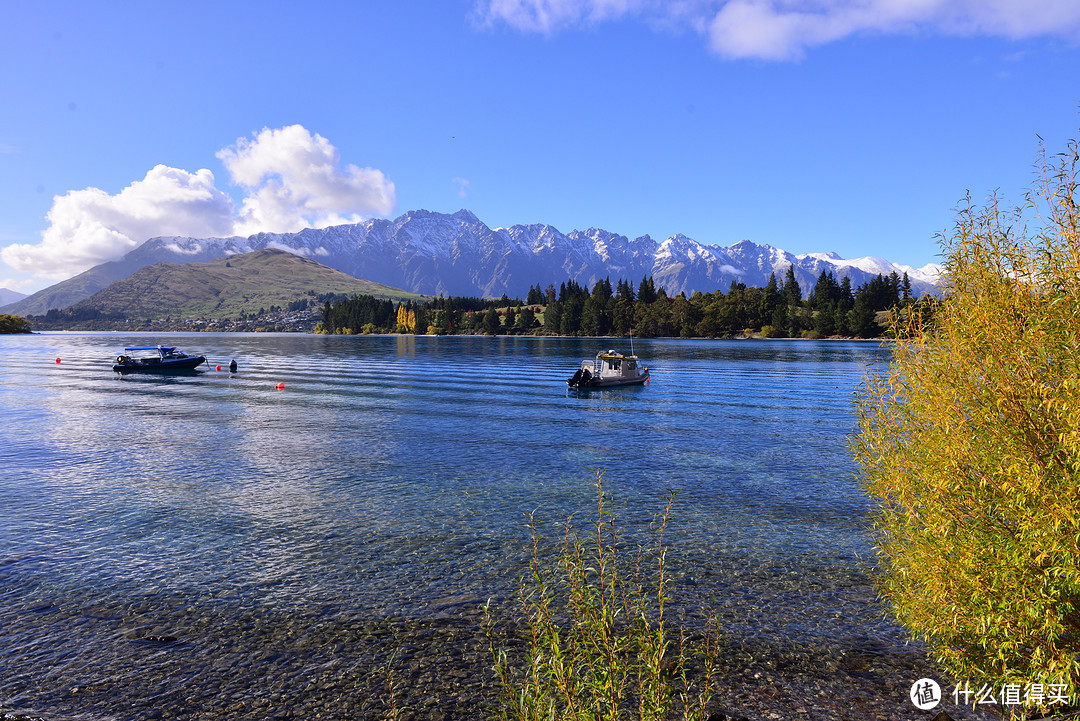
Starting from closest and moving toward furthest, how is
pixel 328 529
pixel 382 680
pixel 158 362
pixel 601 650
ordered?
pixel 601 650, pixel 382 680, pixel 328 529, pixel 158 362

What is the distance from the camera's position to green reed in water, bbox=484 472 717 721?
6.70 metres

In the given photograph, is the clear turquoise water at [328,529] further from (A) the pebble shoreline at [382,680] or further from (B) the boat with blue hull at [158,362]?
(B) the boat with blue hull at [158,362]

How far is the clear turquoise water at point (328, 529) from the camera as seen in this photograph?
40.1ft

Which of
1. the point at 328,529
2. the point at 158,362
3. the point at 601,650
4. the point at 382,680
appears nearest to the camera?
the point at 601,650

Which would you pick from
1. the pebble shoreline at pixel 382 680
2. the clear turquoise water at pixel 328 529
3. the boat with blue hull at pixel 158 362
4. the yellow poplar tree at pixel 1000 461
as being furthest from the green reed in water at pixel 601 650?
→ the boat with blue hull at pixel 158 362

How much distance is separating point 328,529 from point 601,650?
15.7 meters

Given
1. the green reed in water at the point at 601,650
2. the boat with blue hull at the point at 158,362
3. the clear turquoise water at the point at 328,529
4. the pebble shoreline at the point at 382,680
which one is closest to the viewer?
the green reed in water at the point at 601,650

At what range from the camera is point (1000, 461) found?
28.7 feet

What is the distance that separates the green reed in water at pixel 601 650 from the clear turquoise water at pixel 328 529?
1509 mm

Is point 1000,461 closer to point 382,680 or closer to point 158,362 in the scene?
point 382,680

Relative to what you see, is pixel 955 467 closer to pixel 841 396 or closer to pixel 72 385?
pixel 841 396

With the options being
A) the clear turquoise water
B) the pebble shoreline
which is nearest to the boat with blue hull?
the clear turquoise water

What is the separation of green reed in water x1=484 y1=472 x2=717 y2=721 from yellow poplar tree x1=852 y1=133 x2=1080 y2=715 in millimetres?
4375

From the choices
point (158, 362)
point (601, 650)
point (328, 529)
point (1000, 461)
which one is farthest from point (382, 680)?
point (158, 362)
